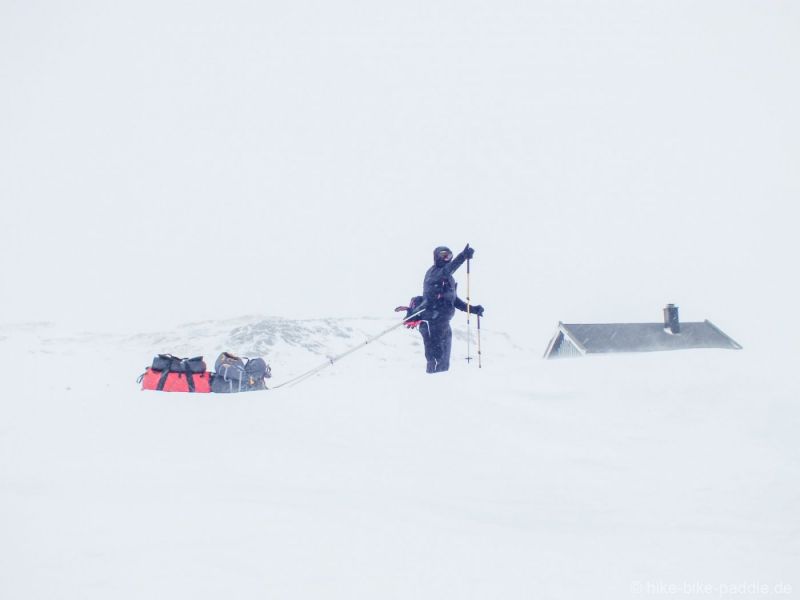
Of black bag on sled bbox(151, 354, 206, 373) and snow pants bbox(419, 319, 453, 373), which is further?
snow pants bbox(419, 319, 453, 373)

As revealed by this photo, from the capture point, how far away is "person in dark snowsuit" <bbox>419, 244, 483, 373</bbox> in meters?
8.24

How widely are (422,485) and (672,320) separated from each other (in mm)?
28270

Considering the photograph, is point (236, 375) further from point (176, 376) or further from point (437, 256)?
point (437, 256)

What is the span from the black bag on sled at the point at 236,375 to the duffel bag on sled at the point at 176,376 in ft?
0.48

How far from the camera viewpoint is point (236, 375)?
7887 millimetres

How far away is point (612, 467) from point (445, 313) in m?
4.55

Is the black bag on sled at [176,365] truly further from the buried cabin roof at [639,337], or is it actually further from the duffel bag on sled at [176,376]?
the buried cabin roof at [639,337]

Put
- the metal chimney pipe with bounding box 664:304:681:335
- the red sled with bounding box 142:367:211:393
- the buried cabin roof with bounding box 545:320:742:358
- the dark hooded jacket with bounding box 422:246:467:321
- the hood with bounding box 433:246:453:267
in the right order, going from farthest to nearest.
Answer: the metal chimney pipe with bounding box 664:304:681:335
the buried cabin roof with bounding box 545:320:742:358
the hood with bounding box 433:246:453:267
the dark hooded jacket with bounding box 422:246:467:321
the red sled with bounding box 142:367:211:393

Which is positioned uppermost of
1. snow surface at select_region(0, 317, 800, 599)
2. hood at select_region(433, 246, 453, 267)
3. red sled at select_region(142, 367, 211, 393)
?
hood at select_region(433, 246, 453, 267)

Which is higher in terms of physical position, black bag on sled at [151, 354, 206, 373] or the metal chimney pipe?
the metal chimney pipe

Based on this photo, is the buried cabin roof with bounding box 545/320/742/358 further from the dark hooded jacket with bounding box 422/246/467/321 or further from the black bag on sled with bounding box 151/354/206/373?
the black bag on sled with bounding box 151/354/206/373

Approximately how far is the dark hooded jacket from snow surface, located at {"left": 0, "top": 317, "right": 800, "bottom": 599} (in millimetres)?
2215

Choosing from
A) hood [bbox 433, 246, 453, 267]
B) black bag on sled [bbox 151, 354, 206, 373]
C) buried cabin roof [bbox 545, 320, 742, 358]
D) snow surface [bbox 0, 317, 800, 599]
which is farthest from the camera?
buried cabin roof [bbox 545, 320, 742, 358]

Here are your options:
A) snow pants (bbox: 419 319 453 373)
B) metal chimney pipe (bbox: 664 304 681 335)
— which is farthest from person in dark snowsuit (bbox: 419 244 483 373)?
metal chimney pipe (bbox: 664 304 681 335)
